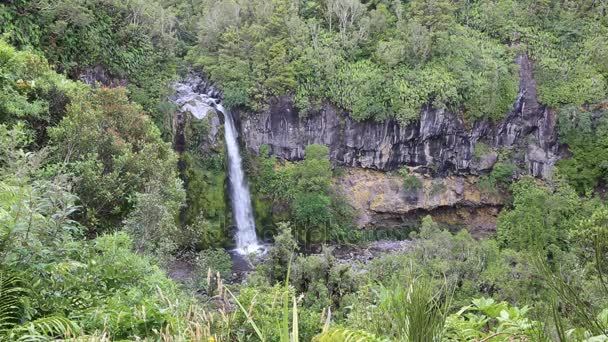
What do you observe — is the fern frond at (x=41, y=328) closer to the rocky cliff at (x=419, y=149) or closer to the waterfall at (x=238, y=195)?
the waterfall at (x=238, y=195)

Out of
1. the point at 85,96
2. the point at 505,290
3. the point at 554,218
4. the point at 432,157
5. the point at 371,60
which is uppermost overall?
the point at 371,60

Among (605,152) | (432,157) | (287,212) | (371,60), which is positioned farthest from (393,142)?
(605,152)

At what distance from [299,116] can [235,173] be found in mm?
3864

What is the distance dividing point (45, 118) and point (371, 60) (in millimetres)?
15159

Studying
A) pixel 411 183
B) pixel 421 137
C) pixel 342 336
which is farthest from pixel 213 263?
pixel 421 137

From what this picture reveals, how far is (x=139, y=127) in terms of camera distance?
8602 mm

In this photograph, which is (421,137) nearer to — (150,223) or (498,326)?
(150,223)

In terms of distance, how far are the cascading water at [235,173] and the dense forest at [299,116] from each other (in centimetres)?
42

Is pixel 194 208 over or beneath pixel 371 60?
beneath

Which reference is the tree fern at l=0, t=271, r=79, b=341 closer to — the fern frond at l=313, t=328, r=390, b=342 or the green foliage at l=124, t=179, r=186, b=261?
the fern frond at l=313, t=328, r=390, b=342

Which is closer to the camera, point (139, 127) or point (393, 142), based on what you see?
point (139, 127)

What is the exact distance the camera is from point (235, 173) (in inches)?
693

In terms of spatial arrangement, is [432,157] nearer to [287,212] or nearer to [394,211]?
[394,211]

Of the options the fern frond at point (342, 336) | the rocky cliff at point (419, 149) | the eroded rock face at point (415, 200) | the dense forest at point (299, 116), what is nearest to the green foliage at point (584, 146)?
the dense forest at point (299, 116)
